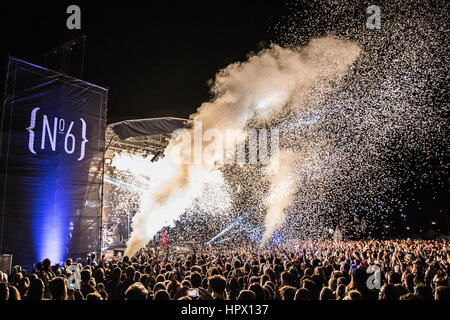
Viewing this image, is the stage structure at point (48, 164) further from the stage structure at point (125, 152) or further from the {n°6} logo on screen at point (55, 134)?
the stage structure at point (125, 152)

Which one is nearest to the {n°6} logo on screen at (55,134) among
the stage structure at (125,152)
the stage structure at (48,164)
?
the stage structure at (48,164)

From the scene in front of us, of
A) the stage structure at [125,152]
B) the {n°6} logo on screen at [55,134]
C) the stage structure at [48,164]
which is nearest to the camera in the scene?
the stage structure at [48,164]

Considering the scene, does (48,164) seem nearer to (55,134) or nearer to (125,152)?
(55,134)

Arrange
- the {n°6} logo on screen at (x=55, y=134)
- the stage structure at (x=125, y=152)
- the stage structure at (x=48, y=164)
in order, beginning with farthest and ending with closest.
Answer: the stage structure at (x=125, y=152)
the {n°6} logo on screen at (x=55, y=134)
the stage structure at (x=48, y=164)

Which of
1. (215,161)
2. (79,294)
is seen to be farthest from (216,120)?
(79,294)

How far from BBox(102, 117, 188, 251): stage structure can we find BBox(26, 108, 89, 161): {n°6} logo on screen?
5.94 ft

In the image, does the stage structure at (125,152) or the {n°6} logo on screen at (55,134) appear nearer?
the {n°6} logo on screen at (55,134)

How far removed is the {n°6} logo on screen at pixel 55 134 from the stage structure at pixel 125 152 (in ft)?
5.94

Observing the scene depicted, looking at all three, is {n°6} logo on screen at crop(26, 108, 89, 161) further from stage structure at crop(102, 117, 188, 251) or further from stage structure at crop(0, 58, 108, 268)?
stage structure at crop(102, 117, 188, 251)

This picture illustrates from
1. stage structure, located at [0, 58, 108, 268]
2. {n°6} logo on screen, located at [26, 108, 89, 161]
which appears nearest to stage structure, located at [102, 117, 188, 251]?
stage structure, located at [0, 58, 108, 268]

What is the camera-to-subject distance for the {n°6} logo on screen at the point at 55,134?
31.5 ft

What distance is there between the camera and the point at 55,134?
33.1ft

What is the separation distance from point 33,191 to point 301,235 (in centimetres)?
2830

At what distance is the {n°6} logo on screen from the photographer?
9.61 m
